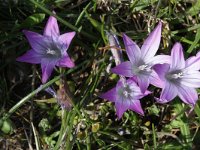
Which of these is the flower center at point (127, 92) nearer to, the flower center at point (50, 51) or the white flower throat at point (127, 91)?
the white flower throat at point (127, 91)

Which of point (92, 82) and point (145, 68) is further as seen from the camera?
point (92, 82)

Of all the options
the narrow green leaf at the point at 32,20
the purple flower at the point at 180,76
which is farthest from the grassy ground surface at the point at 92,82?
the purple flower at the point at 180,76

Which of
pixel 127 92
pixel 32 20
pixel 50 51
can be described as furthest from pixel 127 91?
pixel 32 20

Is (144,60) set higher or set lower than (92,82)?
higher

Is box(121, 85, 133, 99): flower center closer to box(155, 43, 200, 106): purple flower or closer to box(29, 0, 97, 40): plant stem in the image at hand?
box(155, 43, 200, 106): purple flower

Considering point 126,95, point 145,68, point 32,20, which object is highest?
point 32,20

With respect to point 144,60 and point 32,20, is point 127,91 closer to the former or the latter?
point 144,60

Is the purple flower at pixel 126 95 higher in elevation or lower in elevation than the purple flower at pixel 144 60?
lower
